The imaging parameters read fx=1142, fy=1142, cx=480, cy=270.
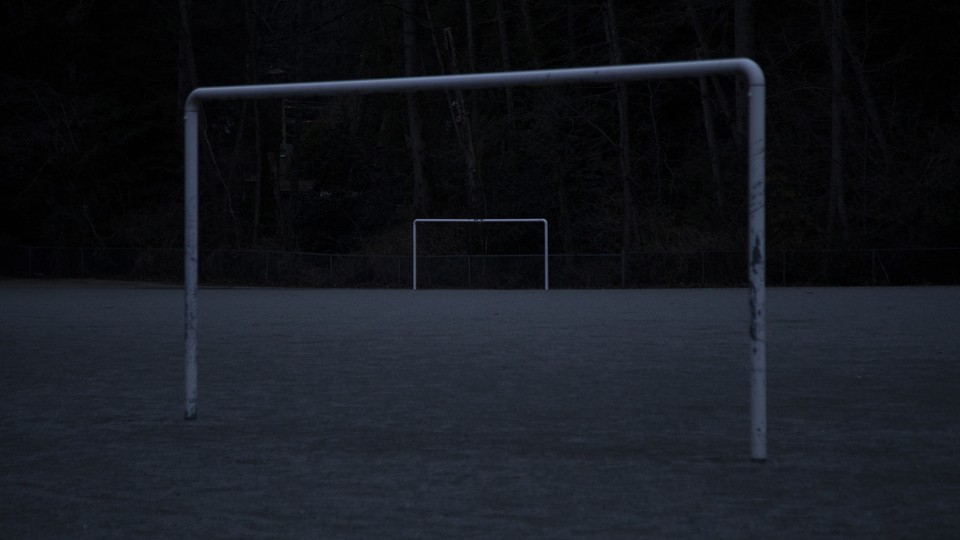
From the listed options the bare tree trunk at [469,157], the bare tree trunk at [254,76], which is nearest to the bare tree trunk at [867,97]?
the bare tree trunk at [469,157]

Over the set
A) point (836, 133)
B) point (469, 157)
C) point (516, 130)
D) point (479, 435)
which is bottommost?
point (479, 435)

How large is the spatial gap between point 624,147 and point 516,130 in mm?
3500

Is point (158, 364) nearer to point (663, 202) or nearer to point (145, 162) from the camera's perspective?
point (663, 202)

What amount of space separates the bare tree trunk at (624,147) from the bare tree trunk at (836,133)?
5.38 meters

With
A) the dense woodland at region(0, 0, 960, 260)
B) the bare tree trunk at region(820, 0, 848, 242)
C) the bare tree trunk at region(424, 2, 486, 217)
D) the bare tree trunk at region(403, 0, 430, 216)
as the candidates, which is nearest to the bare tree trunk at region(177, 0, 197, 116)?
the dense woodland at region(0, 0, 960, 260)

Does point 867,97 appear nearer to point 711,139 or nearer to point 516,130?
point 711,139

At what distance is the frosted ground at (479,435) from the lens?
4480mm

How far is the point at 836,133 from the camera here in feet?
98.6

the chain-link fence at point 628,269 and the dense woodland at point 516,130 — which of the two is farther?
the dense woodland at point 516,130

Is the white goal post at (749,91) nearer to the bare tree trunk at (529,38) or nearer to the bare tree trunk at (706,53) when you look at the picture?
the bare tree trunk at (706,53)

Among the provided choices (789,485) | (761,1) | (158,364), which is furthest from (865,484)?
(761,1)

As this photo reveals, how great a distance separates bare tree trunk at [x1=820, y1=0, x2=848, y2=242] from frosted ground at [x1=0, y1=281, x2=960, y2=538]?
1583 centimetres

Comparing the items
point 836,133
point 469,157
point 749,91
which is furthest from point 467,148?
point 749,91

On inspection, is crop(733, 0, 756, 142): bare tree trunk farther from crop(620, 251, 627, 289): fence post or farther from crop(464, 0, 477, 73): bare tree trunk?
crop(464, 0, 477, 73): bare tree trunk
